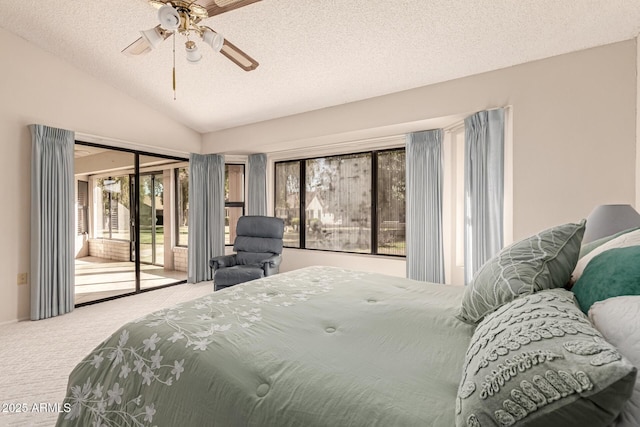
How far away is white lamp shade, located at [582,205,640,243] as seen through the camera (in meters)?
1.92

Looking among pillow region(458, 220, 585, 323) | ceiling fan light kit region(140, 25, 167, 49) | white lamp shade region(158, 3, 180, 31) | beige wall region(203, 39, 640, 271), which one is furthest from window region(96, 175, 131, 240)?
pillow region(458, 220, 585, 323)

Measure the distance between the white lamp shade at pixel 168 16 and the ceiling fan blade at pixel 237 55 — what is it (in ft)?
1.34

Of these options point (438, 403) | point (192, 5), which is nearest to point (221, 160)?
point (192, 5)

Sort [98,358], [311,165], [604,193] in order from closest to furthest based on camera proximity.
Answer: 1. [98,358]
2. [604,193]
3. [311,165]

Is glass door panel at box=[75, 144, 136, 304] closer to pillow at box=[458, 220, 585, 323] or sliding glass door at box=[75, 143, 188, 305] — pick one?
sliding glass door at box=[75, 143, 188, 305]

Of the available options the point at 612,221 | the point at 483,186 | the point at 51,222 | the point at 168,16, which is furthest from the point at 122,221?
the point at 612,221

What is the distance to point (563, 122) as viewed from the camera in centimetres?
266

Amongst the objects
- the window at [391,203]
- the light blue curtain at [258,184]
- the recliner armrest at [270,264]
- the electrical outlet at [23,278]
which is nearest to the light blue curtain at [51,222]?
Answer: the electrical outlet at [23,278]

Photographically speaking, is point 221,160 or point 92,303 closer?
point 92,303

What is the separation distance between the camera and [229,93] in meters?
3.95

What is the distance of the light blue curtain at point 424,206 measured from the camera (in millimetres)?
3869

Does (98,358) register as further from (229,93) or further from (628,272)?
(229,93)

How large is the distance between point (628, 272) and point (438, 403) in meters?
0.67

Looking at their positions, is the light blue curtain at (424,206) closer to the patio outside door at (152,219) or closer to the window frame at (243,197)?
the window frame at (243,197)
